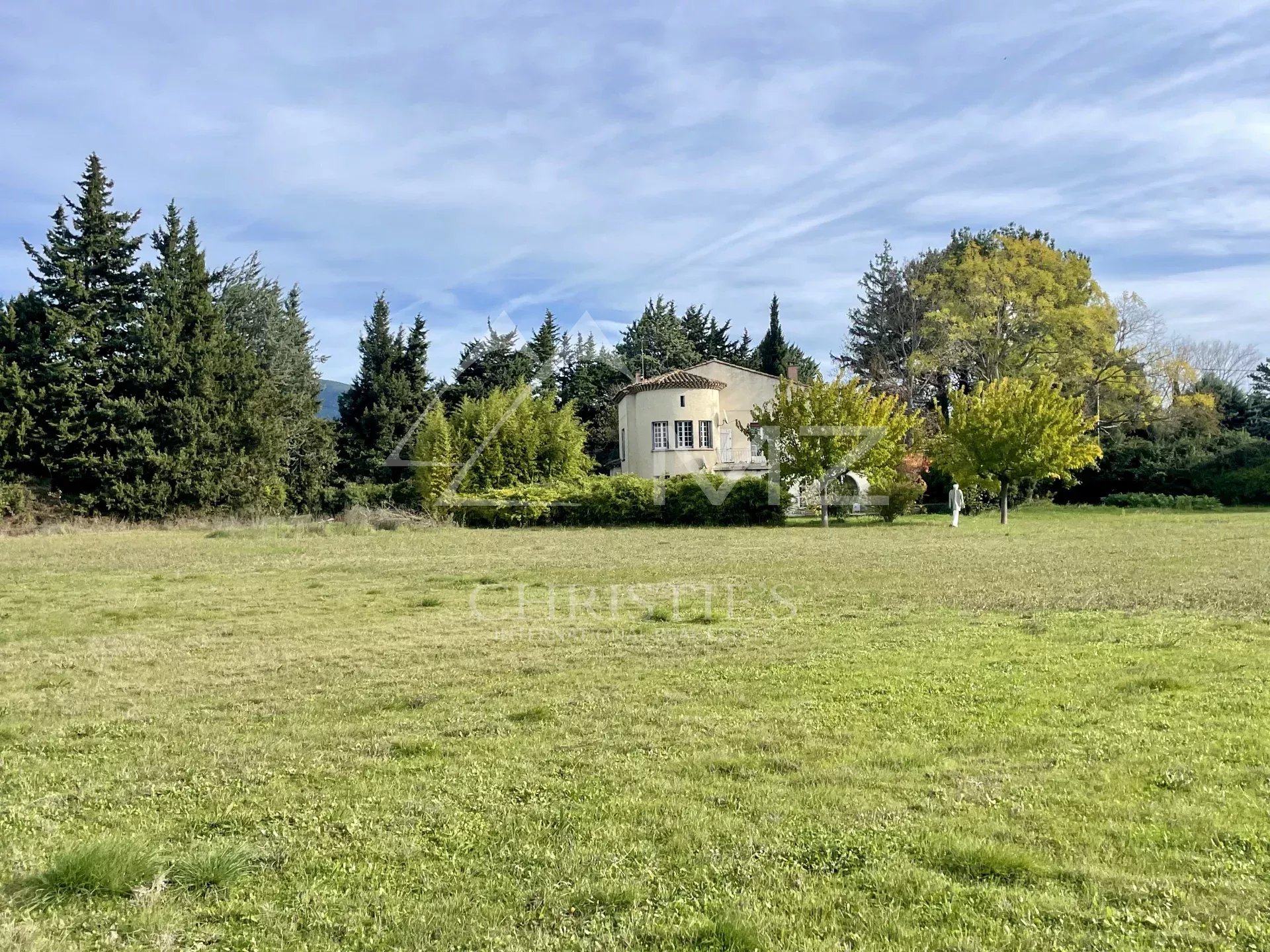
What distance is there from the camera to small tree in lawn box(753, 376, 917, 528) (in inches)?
1095

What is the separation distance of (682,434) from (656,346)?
16.2m

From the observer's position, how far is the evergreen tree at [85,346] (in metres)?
29.6

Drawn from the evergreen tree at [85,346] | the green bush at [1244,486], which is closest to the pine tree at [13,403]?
the evergreen tree at [85,346]

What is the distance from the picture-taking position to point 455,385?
151 ft

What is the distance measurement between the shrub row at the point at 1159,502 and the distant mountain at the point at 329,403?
35.3m

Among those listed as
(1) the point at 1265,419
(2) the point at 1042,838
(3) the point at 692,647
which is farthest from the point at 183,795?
(1) the point at 1265,419

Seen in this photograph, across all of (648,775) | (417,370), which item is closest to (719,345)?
(417,370)

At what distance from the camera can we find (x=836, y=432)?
27.8 metres

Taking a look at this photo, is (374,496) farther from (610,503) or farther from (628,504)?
(628,504)

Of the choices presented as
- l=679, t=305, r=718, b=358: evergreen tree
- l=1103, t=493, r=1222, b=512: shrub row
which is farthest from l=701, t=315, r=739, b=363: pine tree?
l=1103, t=493, r=1222, b=512: shrub row

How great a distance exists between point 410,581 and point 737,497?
677 inches

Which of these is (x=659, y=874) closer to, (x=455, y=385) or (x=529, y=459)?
(x=529, y=459)

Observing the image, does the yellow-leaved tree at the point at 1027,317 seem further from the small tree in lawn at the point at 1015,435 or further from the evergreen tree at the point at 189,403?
the evergreen tree at the point at 189,403

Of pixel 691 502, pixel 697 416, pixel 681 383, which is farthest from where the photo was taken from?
pixel 697 416
